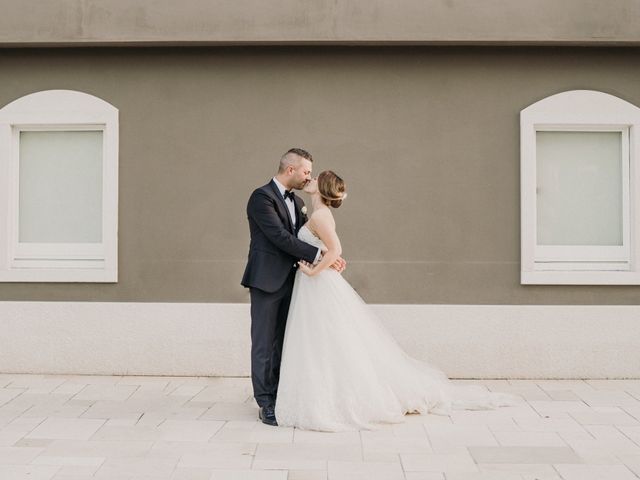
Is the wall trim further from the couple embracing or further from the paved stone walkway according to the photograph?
the couple embracing

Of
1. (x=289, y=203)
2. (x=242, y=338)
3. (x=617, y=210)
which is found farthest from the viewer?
(x=617, y=210)

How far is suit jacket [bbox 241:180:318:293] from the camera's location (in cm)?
611

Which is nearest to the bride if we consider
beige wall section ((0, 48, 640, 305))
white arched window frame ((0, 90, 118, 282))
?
beige wall section ((0, 48, 640, 305))

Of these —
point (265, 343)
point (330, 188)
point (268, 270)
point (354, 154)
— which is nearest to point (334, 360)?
point (265, 343)

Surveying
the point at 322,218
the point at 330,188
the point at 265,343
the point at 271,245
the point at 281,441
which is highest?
the point at 330,188

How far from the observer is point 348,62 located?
8023 millimetres

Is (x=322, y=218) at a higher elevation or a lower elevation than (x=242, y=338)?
higher

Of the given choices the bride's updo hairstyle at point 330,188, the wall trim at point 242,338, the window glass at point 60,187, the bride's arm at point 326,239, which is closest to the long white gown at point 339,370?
the bride's arm at point 326,239

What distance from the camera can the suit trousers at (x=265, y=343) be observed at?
6211 mm

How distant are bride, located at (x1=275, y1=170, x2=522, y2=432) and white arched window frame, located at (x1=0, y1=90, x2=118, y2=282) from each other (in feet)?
8.99

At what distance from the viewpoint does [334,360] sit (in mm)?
6059

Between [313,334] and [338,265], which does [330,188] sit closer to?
[338,265]
